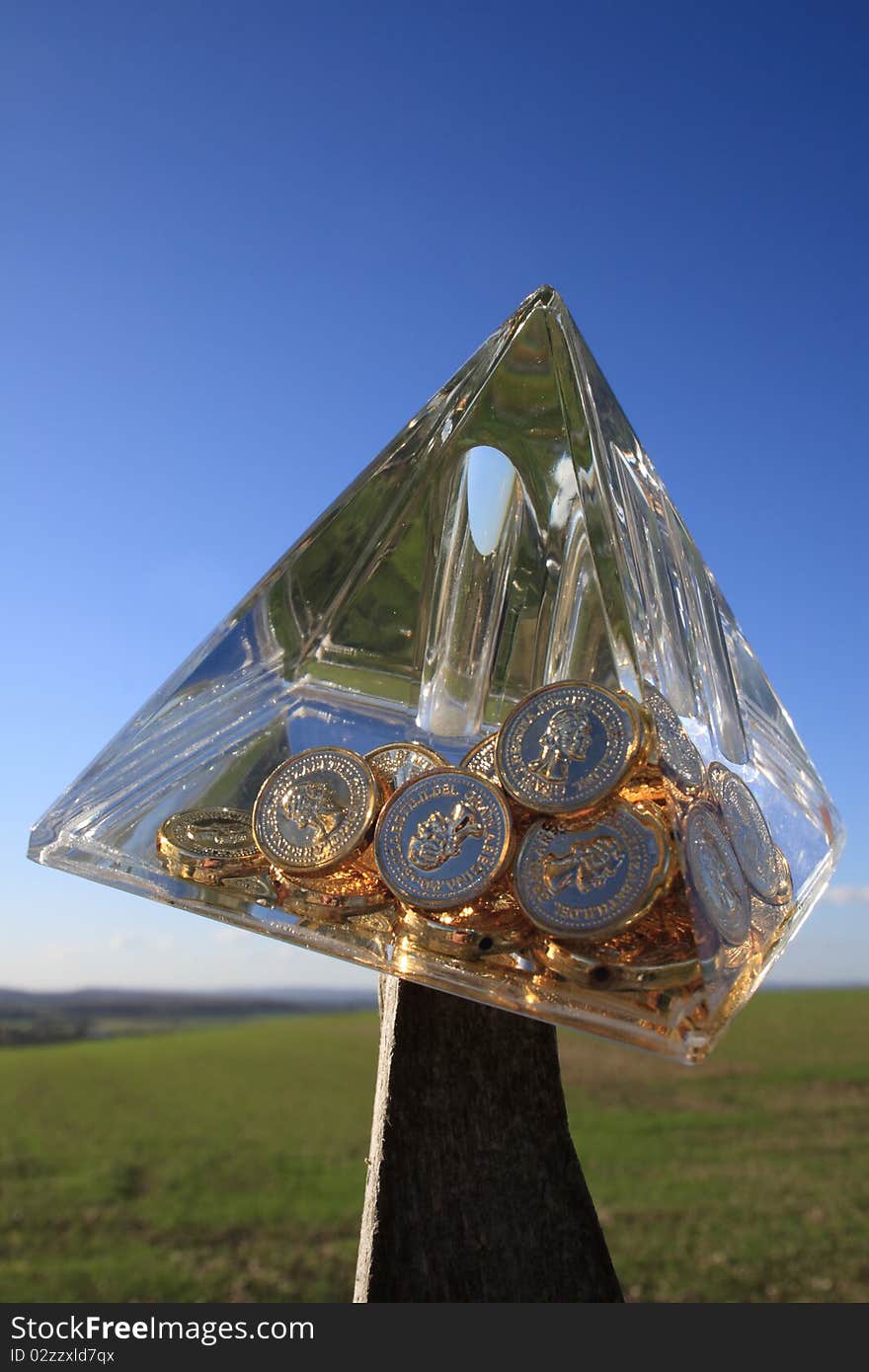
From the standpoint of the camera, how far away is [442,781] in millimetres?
2039

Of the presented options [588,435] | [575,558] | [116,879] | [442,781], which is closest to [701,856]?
[442,781]

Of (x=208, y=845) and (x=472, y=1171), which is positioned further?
(x=208, y=845)

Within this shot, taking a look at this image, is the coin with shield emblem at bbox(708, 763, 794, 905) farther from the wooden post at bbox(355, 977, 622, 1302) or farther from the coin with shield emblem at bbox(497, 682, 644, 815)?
the wooden post at bbox(355, 977, 622, 1302)

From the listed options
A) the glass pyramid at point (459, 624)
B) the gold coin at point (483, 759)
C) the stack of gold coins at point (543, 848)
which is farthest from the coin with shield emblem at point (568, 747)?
the glass pyramid at point (459, 624)

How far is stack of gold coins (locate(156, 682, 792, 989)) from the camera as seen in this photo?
175 centimetres

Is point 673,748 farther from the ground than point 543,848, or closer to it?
farther from the ground

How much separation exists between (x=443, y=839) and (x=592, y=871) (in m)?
0.31

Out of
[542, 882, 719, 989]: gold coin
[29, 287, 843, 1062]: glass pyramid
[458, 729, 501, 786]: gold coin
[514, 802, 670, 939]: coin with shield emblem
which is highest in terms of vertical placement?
[29, 287, 843, 1062]: glass pyramid

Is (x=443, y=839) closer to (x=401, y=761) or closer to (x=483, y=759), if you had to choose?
(x=483, y=759)

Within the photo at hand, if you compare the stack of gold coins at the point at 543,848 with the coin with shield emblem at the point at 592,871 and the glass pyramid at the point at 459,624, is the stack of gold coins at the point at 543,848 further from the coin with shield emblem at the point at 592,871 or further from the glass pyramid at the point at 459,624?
the glass pyramid at the point at 459,624

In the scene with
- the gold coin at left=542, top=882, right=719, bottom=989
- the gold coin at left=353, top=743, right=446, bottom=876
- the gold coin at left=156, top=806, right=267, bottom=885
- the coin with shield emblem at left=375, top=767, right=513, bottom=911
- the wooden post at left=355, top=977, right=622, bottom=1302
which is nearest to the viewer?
the gold coin at left=542, top=882, right=719, bottom=989

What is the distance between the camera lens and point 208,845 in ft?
7.18

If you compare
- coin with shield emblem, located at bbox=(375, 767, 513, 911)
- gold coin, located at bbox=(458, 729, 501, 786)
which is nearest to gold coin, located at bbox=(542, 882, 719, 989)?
coin with shield emblem, located at bbox=(375, 767, 513, 911)

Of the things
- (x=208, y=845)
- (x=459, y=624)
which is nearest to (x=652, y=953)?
(x=208, y=845)
